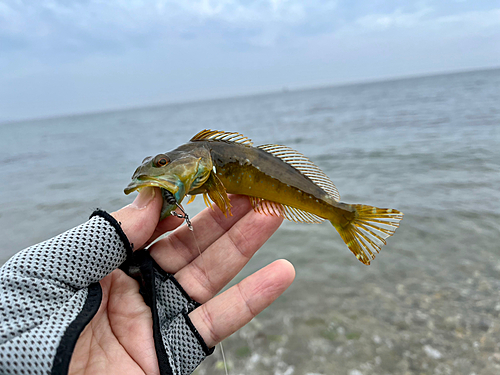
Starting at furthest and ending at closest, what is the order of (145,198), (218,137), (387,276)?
(387,276) → (218,137) → (145,198)

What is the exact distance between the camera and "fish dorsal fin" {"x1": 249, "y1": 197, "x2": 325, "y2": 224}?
3684 mm

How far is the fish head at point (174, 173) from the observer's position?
286 cm

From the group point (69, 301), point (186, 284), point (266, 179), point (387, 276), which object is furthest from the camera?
point (387, 276)

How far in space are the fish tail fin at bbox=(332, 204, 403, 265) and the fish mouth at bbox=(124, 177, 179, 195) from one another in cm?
205

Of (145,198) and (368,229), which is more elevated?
(145,198)


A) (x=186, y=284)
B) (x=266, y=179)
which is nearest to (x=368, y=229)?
(x=266, y=179)

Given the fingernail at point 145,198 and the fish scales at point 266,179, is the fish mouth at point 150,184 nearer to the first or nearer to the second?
the fingernail at point 145,198

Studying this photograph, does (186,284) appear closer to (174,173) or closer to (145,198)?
(145,198)

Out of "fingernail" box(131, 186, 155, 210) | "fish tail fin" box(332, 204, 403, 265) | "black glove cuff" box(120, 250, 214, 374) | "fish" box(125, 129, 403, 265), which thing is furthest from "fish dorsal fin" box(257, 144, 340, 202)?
"black glove cuff" box(120, 250, 214, 374)

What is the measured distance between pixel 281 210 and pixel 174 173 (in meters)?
1.44

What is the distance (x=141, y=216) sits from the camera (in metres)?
2.89

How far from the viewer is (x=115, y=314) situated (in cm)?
298

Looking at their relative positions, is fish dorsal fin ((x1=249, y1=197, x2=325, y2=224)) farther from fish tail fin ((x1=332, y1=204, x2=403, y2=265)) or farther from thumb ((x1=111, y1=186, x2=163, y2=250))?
thumb ((x1=111, y1=186, x2=163, y2=250))

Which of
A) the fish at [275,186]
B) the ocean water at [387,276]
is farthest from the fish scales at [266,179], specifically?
the ocean water at [387,276]
